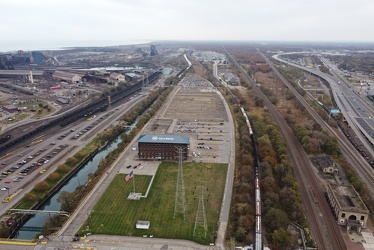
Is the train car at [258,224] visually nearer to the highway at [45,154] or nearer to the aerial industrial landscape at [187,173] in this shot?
the aerial industrial landscape at [187,173]

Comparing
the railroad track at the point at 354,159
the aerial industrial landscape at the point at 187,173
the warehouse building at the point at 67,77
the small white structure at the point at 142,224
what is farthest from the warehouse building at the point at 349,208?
the warehouse building at the point at 67,77

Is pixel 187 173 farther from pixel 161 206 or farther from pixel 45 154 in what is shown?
pixel 45 154

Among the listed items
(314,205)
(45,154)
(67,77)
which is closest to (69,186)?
(45,154)

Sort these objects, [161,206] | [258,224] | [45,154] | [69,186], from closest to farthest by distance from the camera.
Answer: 1. [258,224]
2. [161,206]
3. [69,186]
4. [45,154]

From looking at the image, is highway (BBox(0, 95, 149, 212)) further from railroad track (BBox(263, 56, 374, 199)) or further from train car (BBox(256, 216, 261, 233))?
railroad track (BBox(263, 56, 374, 199))

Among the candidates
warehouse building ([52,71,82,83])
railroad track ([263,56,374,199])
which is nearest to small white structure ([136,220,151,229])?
railroad track ([263,56,374,199])
